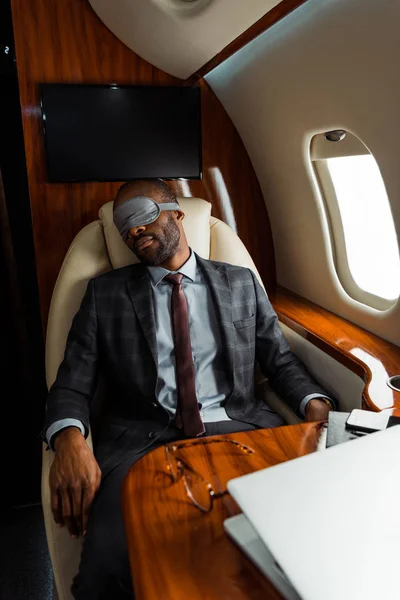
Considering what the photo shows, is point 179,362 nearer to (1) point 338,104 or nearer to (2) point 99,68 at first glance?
(1) point 338,104

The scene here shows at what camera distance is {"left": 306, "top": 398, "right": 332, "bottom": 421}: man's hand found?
167 centimetres

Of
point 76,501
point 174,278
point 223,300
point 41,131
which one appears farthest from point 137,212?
point 76,501

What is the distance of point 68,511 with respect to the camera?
143cm

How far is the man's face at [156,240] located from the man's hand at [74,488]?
722mm

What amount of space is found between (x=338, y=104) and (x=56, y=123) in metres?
1.23

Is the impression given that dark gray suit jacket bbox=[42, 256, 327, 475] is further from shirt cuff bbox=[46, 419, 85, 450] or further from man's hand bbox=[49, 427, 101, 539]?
man's hand bbox=[49, 427, 101, 539]

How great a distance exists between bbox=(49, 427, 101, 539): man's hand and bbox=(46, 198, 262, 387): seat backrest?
0.48 metres

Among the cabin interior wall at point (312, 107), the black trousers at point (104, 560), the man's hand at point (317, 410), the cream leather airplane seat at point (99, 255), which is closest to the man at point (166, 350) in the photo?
the man's hand at point (317, 410)

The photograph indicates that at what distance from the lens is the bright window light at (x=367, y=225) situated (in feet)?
6.66

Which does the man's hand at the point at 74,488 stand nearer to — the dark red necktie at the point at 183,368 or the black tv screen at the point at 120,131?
the dark red necktie at the point at 183,368

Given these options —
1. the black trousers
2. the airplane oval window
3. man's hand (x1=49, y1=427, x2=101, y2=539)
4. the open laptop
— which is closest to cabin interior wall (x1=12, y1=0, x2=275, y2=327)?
the airplane oval window

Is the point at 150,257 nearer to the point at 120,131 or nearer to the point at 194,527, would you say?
the point at 120,131

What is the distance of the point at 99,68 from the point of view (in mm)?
2344

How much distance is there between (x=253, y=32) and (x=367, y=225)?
34.9 inches
